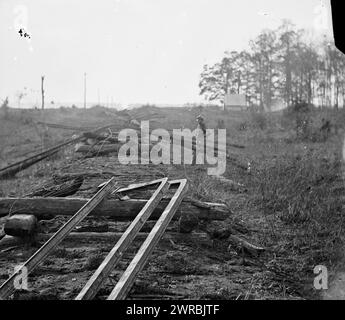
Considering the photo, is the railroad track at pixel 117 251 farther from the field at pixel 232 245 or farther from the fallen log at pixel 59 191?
the fallen log at pixel 59 191

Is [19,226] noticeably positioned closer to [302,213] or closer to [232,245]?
[232,245]

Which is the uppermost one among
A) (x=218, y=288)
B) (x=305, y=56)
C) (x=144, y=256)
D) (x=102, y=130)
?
(x=305, y=56)

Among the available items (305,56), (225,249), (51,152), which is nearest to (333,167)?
(225,249)

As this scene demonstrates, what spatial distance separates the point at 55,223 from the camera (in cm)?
589

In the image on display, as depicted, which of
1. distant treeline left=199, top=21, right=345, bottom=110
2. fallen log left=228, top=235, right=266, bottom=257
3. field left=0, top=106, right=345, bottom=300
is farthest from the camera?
distant treeline left=199, top=21, right=345, bottom=110

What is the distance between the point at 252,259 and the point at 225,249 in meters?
0.39

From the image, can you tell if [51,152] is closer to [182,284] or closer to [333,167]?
[333,167]

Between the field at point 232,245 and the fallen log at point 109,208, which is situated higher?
the fallen log at point 109,208

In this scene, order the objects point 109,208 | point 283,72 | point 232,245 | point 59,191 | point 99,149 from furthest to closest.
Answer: point 283,72 < point 99,149 < point 59,191 < point 109,208 < point 232,245

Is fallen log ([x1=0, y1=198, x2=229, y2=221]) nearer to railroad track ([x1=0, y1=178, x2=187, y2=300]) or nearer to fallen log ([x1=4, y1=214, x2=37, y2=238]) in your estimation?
railroad track ([x1=0, y1=178, x2=187, y2=300])

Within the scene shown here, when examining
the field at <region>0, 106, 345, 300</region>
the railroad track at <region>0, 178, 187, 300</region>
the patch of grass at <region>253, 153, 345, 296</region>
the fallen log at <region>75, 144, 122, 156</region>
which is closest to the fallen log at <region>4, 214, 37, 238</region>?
the field at <region>0, 106, 345, 300</region>

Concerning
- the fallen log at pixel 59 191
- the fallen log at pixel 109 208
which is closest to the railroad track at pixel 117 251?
the fallen log at pixel 109 208

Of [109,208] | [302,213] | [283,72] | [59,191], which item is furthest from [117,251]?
[283,72]

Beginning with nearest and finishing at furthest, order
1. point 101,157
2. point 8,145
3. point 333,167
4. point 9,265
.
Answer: point 9,265 → point 333,167 → point 101,157 → point 8,145
